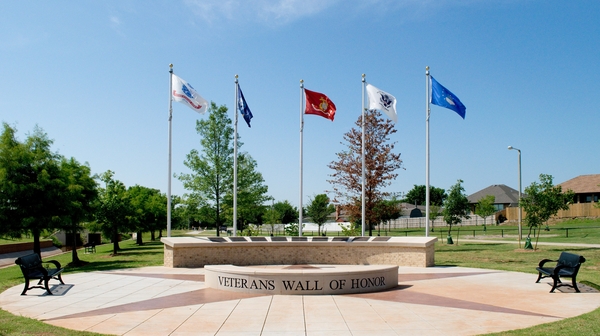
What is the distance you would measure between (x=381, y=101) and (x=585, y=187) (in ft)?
176

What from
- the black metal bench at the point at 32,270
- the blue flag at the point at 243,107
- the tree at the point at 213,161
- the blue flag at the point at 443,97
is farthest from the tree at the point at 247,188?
the black metal bench at the point at 32,270

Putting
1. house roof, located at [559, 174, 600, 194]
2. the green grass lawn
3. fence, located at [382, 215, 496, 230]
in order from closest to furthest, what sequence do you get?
1. the green grass lawn
2. house roof, located at [559, 174, 600, 194]
3. fence, located at [382, 215, 496, 230]

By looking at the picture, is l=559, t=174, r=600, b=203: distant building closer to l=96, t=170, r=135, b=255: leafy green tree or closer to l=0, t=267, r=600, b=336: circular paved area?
l=96, t=170, r=135, b=255: leafy green tree

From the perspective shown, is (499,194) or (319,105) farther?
(499,194)

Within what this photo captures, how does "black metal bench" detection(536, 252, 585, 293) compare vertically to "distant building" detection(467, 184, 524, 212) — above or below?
below

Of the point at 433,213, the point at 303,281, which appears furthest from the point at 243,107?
the point at 433,213

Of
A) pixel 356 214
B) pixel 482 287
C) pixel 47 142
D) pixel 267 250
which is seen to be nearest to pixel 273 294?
Result: pixel 482 287

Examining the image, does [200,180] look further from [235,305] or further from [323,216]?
[235,305]

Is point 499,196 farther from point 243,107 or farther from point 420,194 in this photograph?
point 243,107

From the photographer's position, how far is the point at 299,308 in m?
10.4

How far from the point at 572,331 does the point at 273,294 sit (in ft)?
21.7

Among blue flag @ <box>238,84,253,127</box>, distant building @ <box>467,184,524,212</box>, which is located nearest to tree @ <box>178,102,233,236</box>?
blue flag @ <box>238,84,253,127</box>

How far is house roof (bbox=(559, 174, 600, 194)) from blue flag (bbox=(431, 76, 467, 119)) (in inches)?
1845

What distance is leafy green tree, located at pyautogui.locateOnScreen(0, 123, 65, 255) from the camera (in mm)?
19141
